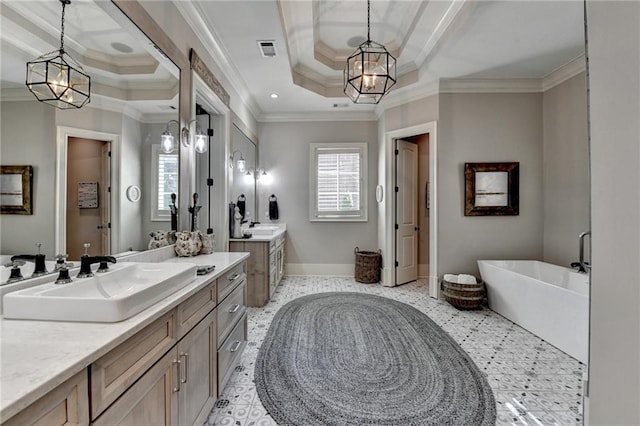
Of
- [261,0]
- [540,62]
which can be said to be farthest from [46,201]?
[540,62]

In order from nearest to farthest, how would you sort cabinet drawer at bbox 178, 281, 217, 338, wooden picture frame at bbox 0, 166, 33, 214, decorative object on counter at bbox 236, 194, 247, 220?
1. wooden picture frame at bbox 0, 166, 33, 214
2. cabinet drawer at bbox 178, 281, 217, 338
3. decorative object on counter at bbox 236, 194, 247, 220

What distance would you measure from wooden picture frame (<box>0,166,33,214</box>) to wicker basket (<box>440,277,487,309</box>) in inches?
151

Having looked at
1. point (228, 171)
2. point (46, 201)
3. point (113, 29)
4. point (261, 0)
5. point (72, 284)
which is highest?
point (261, 0)

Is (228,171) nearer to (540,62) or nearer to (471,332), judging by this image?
(471,332)

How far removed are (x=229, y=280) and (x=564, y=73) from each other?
4.51 meters

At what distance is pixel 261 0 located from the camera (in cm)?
228

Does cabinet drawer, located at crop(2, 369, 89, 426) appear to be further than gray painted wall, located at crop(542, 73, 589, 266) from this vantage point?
No

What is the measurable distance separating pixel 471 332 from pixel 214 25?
3.95 metres

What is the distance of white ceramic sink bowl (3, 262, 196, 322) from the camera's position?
94 cm

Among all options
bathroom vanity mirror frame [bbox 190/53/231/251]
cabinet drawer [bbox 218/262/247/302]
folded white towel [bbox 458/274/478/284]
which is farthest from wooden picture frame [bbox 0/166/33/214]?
folded white towel [bbox 458/274/478/284]

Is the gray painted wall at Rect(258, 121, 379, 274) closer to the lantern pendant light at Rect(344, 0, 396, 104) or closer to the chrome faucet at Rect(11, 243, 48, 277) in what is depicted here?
the lantern pendant light at Rect(344, 0, 396, 104)

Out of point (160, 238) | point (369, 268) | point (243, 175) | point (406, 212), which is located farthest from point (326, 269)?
point (160, 238)

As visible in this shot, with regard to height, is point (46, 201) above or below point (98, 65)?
below

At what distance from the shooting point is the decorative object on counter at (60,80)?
1137mm
